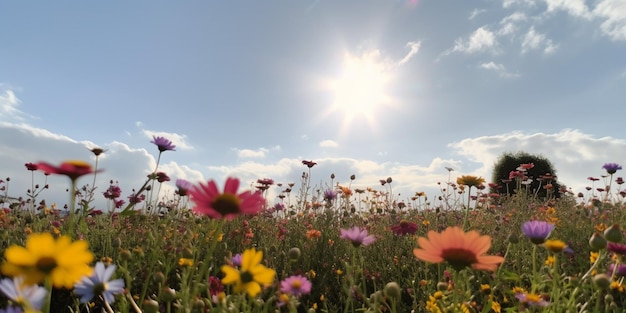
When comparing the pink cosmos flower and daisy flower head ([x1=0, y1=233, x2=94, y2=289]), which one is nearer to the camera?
daisy flower head ([x1=0, y1=233, x2=94, y2=289])

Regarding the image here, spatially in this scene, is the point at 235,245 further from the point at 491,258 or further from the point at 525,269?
the point at 491,258

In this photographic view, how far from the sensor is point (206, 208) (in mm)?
999

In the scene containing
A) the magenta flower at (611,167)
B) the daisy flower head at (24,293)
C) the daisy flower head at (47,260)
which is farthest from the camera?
the magenta flower at (611,167)

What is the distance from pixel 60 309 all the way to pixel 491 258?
258 centimetres

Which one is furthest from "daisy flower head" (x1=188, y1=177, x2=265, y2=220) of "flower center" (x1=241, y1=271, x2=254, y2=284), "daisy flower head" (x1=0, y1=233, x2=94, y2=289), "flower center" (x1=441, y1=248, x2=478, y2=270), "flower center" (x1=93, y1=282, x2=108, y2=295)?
"flower center" (x1=441, y1=248, x2=478, y2=270)

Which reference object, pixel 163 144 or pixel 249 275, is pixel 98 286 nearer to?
pixel 249 275

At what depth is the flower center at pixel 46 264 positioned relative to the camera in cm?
77

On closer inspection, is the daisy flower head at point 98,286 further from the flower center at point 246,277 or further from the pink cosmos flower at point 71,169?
the flower center at point 246,277

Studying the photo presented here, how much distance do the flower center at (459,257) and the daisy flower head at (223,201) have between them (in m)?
0.49

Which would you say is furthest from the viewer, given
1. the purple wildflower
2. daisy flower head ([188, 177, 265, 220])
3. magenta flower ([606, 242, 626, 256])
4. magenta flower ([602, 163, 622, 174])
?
magenta flower ([602, 163, 622, 174])

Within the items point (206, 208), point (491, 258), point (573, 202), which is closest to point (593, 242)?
point (491, 258)

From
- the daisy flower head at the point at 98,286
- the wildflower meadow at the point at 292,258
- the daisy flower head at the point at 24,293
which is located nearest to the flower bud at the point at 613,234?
the wildflower meadow at the point at 292,258

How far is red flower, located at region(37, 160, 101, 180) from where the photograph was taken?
104cm

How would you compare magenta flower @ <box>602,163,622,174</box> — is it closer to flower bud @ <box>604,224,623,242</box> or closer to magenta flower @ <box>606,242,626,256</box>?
magenta flower @ <box>606,242,626,256</box>
